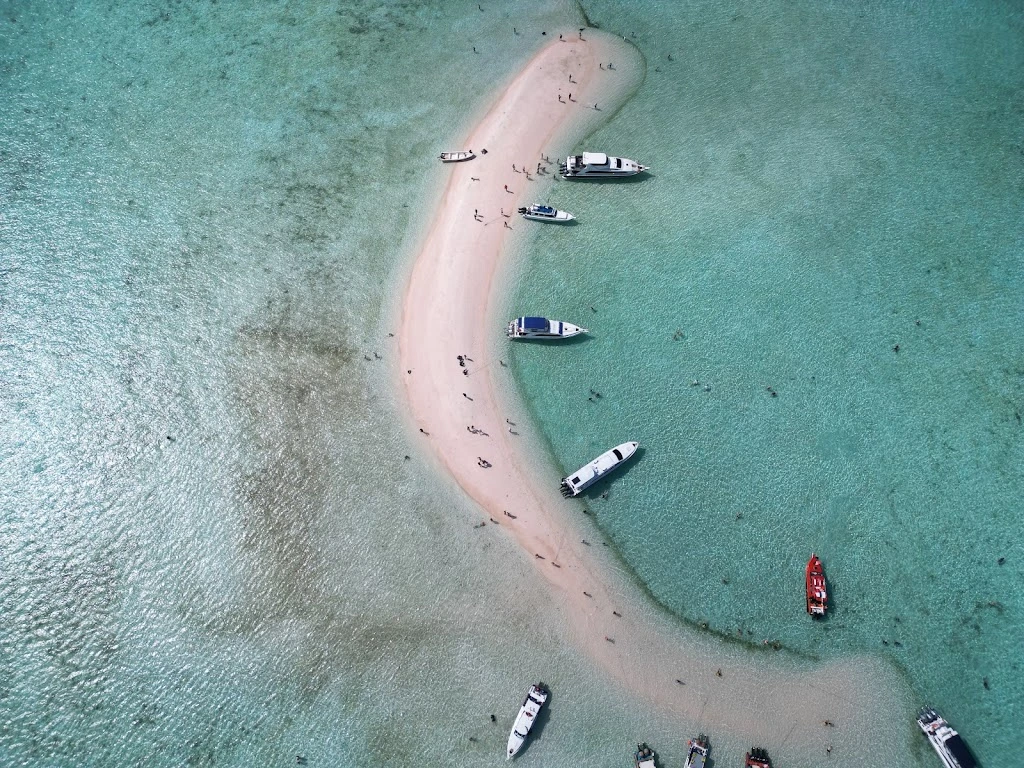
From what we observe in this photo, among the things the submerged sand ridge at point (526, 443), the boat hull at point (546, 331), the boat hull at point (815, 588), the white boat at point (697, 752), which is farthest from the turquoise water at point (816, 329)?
the white boat at point (697, 752)

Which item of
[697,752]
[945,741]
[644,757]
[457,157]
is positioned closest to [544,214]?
[457,157]

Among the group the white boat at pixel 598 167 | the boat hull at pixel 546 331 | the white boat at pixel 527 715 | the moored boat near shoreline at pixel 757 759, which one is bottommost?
the white boat at pixel 527 715

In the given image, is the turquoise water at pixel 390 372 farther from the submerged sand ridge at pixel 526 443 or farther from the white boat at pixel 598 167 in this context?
the white boat at pixel 598 167

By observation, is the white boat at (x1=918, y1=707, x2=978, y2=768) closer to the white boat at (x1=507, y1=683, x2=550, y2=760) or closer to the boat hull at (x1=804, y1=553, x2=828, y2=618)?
the boat hull at (x1=804, y1=553, x2=828, y2=618)

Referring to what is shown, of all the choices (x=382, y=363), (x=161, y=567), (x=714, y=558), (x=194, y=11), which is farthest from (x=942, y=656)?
(x=194, y=11)

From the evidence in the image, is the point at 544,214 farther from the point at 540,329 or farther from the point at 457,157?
the point at 540,329

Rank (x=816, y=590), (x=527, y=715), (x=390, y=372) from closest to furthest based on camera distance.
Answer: (x=527, y=715), (x=816, y=590), (x=390, y=372)
